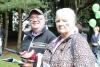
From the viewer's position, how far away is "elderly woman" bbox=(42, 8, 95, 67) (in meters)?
3.20

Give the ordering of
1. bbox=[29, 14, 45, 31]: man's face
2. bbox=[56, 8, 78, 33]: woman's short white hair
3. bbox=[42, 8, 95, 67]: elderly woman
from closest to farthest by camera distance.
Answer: bbox=[42, 8, 95, 67]: elderly woman → bbox=[56, 8, 78, 33]: woman's short white hair → bbox=[29, 14, 45, 31]: man's face

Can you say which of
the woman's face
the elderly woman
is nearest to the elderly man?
the elderly woman

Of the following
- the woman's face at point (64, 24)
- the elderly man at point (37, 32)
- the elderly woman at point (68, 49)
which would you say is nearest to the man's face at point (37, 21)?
the elderly man at point (37, 32)

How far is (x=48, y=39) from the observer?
4383 mm

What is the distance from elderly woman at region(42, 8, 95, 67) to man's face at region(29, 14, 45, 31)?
2.82ft

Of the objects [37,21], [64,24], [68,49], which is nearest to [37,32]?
[37,21]

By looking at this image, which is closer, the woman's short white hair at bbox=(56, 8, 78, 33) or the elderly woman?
the elderly woman

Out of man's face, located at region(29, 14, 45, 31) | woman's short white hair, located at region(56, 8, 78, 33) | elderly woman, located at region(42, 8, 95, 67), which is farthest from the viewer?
man's face, located at region(29, 14, 45, 31)

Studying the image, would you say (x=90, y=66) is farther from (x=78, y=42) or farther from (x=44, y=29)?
(x=44, y=29)

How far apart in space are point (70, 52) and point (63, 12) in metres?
0.39

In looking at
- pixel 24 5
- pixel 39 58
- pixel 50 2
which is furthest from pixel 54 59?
pixel 50 2

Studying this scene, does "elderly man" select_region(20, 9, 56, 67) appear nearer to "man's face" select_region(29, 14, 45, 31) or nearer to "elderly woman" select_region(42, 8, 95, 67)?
"man's face" select_region(29, 14, 45, 31)

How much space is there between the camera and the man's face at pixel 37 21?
437 centimetres

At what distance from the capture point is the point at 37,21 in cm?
436
